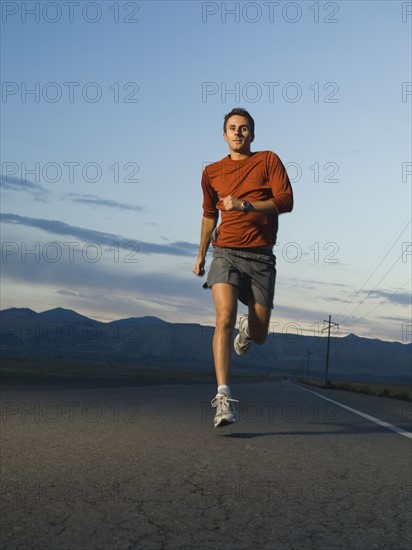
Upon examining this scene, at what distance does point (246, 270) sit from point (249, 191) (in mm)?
659

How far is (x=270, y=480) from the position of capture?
146 inches

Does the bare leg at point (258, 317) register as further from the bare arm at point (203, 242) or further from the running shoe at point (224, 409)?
the running shoe at point (224, 409)

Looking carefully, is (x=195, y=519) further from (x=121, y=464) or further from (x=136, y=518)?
(x=121, y=464)

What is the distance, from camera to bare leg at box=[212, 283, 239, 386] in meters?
5.59

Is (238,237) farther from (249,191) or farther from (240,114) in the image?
(240,114)

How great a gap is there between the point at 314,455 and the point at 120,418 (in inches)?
110

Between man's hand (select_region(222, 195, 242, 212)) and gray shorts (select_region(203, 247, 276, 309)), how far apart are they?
0.97 m

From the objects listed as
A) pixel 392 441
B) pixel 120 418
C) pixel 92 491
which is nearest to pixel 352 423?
pixel 392 441

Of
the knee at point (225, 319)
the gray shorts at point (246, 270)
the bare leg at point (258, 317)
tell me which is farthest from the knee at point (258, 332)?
the knee at point (225, 319)

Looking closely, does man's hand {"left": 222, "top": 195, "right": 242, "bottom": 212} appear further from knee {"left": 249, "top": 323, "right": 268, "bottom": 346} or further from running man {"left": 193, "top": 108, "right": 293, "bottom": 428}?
knee {"left": 249, "top": 323, "right": 268, "bottom": 346}

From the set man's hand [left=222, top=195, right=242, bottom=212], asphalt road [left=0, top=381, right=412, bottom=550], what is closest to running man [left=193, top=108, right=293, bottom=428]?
man's hand [left=222, top=195, right=242, bottom=212]

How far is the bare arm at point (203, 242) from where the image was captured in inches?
229

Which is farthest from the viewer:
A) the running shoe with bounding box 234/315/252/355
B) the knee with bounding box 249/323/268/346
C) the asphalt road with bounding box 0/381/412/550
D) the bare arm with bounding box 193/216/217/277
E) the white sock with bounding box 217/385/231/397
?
the running shoe with bounding box 234/315/252/355

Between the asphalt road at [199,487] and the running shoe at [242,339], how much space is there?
746 millimetres
